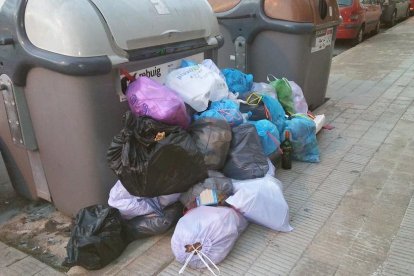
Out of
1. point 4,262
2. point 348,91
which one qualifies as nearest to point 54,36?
point 4,262

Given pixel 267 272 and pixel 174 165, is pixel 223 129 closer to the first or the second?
pixel 174 165

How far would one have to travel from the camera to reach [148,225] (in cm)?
254

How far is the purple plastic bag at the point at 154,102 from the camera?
2.44m

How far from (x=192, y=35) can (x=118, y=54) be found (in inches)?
31.4

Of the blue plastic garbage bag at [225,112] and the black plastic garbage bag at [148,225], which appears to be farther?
the blue plastic garbage bag at [225,112]

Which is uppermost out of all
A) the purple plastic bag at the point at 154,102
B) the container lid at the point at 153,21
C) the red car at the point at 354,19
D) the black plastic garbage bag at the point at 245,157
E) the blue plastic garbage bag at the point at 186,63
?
the container lid at the point at 153,21

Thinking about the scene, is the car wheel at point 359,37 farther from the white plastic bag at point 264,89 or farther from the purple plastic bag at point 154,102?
the purple plastic bag at point 154,102

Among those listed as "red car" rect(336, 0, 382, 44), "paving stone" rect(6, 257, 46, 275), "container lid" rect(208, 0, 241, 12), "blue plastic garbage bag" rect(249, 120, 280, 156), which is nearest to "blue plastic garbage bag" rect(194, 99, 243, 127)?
"blue plastic garbage bag" rect(249, 120, 280, 156)

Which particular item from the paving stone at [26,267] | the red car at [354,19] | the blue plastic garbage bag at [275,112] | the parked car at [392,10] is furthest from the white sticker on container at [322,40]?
the parked car at [392,10]

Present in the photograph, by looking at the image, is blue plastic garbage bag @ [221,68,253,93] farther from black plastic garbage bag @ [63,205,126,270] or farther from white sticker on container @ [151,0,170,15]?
black plastic garbage bag @ [63,205,126,270]

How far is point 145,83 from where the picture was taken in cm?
→ 252

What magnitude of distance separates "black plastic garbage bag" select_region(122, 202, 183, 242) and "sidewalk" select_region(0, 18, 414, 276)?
55 millimetres

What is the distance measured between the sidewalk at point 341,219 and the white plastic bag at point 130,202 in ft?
0.65

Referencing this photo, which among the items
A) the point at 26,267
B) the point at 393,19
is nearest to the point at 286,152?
the point at 26,267
